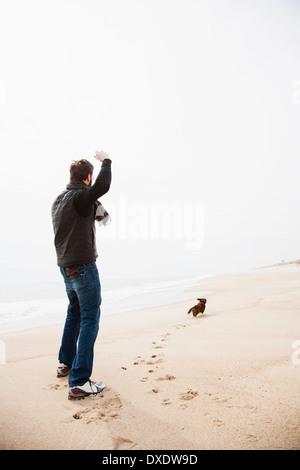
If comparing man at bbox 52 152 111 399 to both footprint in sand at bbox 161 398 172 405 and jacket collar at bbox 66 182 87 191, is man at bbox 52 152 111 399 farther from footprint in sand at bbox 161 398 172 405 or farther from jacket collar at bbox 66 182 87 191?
footprint in sand at bbox 161 398 172 405

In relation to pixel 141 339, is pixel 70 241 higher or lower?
higher

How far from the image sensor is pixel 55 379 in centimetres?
285

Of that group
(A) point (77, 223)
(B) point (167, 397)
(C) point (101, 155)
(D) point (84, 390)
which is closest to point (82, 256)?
(A) point (77, 223)

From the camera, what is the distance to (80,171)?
274 cm

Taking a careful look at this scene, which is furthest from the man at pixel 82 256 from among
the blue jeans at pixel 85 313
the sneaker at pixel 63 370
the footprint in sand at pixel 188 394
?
the footprint in sand at pixel 188 394

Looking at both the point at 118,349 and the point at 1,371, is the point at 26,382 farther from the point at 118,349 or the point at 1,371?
the point at 118,349

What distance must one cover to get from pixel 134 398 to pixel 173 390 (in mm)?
387

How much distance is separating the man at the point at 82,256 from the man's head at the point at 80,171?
97 mm

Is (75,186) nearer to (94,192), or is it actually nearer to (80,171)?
(80,171)

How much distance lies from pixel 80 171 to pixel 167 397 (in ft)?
7.87

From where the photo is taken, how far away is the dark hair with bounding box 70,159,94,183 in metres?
2.74
